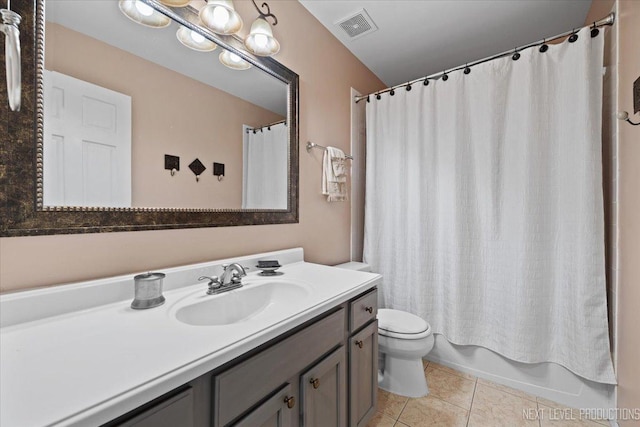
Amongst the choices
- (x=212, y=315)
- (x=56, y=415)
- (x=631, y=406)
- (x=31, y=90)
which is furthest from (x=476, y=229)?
(x=31, y=90)

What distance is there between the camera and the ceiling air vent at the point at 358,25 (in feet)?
5.99

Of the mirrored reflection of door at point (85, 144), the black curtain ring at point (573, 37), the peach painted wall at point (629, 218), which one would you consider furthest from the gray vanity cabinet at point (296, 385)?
the black curtain ring at point (573, 37)

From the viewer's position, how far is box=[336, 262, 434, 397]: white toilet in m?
1.60

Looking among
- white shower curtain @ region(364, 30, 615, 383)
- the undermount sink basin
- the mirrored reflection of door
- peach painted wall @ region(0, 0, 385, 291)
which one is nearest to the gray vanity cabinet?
the undermount sink basin

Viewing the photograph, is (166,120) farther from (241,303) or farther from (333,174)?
(333,174)

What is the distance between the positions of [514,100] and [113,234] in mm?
2203

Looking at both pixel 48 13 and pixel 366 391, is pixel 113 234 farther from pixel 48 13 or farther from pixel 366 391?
pixel 366 391

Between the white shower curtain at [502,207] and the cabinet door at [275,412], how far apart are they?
1.43 metres

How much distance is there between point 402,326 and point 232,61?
69.2 inches

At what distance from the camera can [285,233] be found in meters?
1.62

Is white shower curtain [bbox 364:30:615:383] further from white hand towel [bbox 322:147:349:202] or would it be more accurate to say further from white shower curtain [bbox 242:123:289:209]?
white shower curtain [bbox 242:123:289:209]

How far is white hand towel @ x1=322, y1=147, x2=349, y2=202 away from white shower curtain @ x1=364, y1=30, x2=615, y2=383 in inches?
15.5

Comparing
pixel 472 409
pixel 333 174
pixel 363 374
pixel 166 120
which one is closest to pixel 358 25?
pixel 333 174

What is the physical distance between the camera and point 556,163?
5.13ft
